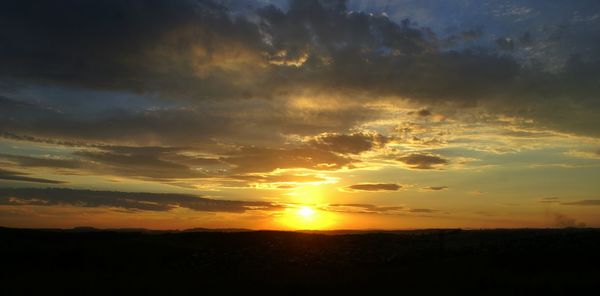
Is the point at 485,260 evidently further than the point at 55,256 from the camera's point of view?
No

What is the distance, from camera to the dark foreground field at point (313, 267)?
2144 cm

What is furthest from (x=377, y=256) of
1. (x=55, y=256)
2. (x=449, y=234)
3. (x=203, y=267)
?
(x=55, y=256)

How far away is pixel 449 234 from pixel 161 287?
29.9 metres

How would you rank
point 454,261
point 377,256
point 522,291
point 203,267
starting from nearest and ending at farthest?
point 522,291 < point 454,261 < point 203,267 < point 377,256

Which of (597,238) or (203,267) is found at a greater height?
(597,238)

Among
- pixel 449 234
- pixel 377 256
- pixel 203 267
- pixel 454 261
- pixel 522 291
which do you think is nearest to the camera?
pixel 522 291

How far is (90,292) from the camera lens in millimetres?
20578

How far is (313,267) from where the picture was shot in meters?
28.2

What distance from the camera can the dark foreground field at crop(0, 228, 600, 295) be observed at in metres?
21.4

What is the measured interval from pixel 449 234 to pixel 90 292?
32.7 meters

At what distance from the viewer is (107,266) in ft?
97.8

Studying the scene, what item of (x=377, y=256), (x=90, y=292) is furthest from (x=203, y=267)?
(x=377, y=256)

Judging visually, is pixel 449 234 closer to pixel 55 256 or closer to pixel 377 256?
pixel 377 256

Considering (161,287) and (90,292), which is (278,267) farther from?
(90,292)
